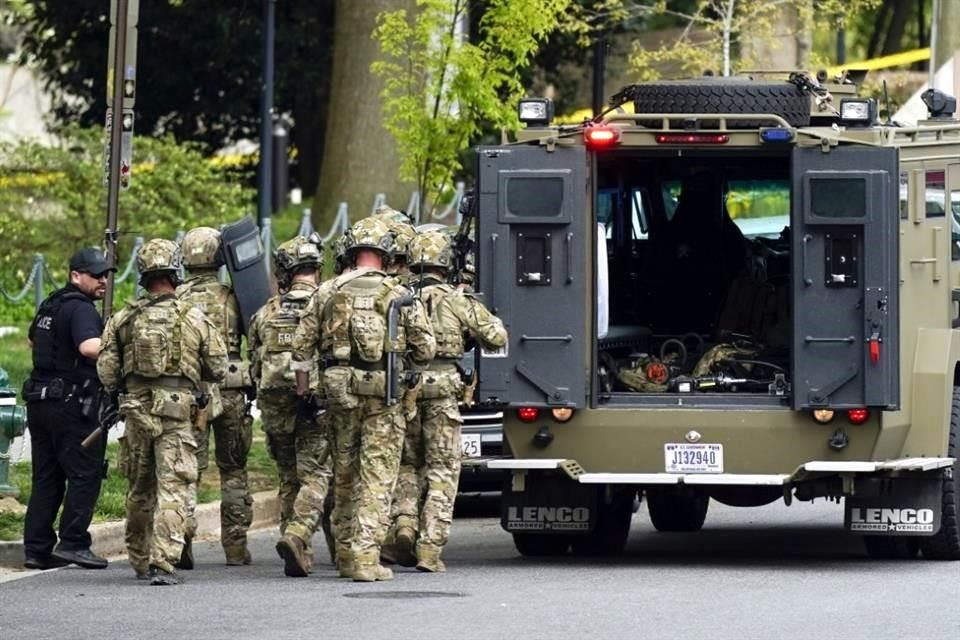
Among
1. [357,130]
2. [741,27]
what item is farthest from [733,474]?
[741,27]

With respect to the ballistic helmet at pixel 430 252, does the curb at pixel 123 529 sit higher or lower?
lower

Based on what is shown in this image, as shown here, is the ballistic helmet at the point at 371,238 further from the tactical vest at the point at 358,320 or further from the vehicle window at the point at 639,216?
the vehicle window at the point at 639,216

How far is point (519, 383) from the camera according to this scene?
12836 millimetres

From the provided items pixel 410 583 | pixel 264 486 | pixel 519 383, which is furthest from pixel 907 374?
pixel 264 486

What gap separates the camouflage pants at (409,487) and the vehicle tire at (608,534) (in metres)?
1.18

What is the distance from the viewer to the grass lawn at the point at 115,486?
46.1 ft

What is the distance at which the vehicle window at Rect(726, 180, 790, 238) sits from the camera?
14570 mm

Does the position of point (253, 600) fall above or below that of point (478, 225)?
below

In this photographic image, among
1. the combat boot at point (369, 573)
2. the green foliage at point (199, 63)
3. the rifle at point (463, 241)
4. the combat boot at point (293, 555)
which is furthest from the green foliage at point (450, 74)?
the green foliage at point (199, 63)

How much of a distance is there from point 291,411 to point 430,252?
46.8 inches

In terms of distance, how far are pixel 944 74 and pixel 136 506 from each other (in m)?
11.1

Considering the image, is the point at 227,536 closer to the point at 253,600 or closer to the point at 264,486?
the point at 253,600

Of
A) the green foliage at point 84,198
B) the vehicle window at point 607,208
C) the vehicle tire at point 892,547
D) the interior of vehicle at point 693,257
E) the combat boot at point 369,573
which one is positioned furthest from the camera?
the green foliage at point 84,198

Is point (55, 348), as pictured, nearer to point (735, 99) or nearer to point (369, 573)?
point (369, 573)
